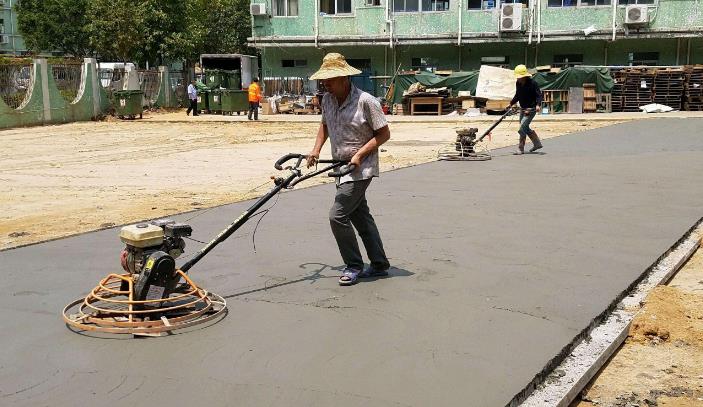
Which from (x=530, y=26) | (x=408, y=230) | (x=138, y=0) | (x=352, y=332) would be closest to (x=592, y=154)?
(x=408, y=230)

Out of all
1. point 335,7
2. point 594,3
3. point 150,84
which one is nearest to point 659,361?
point 594,3

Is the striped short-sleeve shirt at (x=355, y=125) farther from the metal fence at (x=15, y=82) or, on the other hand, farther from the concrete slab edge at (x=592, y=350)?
the metal fence at (x=15, y=82)

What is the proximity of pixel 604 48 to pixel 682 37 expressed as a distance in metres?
3.73

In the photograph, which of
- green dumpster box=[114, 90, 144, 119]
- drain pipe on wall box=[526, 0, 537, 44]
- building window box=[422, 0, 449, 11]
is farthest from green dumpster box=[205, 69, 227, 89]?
drain pipe on wall box=[526, 0, 537, 44]

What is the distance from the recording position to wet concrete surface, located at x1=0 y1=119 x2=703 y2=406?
3.71m

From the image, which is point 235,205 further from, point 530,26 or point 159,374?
point 530,26

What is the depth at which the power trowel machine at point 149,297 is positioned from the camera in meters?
4.43

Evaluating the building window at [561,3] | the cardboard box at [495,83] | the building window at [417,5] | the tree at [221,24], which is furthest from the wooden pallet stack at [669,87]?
the tree at [221,24]

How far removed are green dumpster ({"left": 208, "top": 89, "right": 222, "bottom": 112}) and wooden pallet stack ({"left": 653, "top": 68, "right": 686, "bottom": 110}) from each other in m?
21.2

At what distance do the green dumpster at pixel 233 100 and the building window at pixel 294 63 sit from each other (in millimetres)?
5479

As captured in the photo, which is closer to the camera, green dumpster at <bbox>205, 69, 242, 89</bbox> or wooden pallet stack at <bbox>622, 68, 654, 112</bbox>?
wooden pallet stack at <bbox>622, 68, 654, 112</bbox>

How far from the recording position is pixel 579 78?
34688mm

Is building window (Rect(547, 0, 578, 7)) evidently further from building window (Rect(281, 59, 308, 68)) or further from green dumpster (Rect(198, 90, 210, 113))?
green dumpster (Rect(198, 90, 210, 113))

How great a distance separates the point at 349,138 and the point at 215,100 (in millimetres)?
32886
